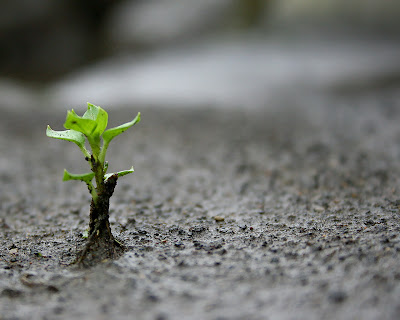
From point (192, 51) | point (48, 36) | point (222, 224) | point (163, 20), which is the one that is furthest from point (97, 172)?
point (48, 36)

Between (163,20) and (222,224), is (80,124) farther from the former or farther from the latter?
(163,20)

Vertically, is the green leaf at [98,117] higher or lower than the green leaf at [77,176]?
higher

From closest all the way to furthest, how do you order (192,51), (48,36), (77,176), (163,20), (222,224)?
1. (77,176)
2. (222,224)
3. (192,51)
4. (163,20)
5. (48,36)

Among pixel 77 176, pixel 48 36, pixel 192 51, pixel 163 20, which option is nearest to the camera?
pixel 77 176

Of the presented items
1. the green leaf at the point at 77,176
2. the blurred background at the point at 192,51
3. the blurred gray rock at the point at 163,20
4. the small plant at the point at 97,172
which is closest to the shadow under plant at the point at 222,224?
the small plant at the point at 97,172

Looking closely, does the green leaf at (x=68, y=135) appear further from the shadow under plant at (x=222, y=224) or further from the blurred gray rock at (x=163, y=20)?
the blurred gray rock at (x=163, y=20)

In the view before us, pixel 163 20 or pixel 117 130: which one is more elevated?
pixel 163 20

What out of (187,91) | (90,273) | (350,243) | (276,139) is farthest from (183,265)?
(187,91)

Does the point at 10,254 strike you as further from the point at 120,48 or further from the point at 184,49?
the point at 120,48
